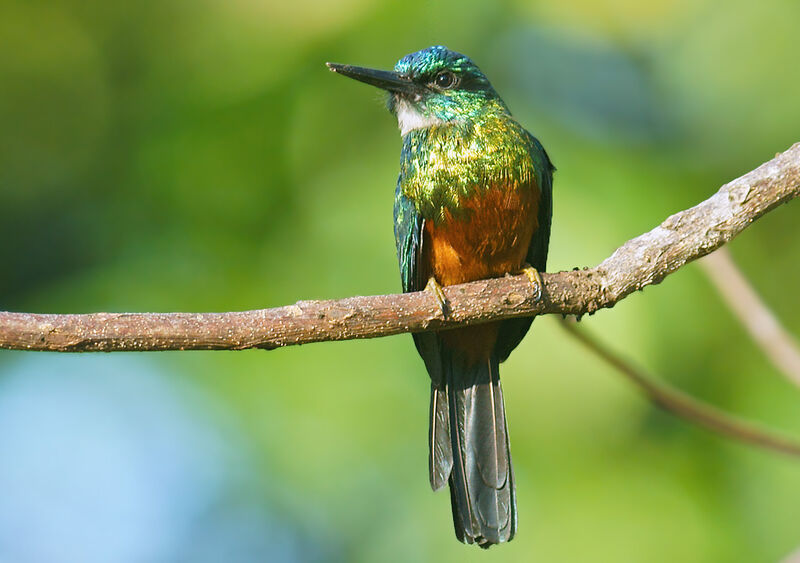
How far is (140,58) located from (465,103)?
156 cm

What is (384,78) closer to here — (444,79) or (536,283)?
(444,79)

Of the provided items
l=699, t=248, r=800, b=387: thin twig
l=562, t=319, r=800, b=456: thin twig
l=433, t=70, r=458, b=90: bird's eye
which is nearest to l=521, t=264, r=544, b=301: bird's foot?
l=562, t=319, r=800, b=456: thin twig

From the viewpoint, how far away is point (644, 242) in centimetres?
221

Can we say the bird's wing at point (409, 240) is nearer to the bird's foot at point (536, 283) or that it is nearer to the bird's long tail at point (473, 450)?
the bird's long tail at point (473, 450)

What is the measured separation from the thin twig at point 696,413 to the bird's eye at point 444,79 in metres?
0.87

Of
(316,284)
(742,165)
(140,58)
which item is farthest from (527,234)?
(140,58)

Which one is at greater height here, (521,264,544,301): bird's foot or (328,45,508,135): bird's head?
(328,45,508,135): bird's head

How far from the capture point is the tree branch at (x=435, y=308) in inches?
76.4

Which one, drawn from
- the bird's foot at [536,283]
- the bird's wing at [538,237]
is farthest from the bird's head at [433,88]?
the bird's foot at [536,283]

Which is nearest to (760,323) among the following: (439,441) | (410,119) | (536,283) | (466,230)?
(536,283)

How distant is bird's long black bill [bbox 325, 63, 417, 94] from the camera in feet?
9.12

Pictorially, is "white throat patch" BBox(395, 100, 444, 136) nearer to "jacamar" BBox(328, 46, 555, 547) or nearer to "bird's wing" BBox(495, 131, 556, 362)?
"jacamar" BBox(328, 46, 555, 547)

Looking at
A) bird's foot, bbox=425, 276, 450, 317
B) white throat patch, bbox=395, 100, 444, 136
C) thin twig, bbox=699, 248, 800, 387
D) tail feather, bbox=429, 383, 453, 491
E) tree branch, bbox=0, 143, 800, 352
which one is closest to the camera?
tree branch, bbox=0, 143, 800, 352

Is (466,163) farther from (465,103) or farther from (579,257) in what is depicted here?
(579,257)
